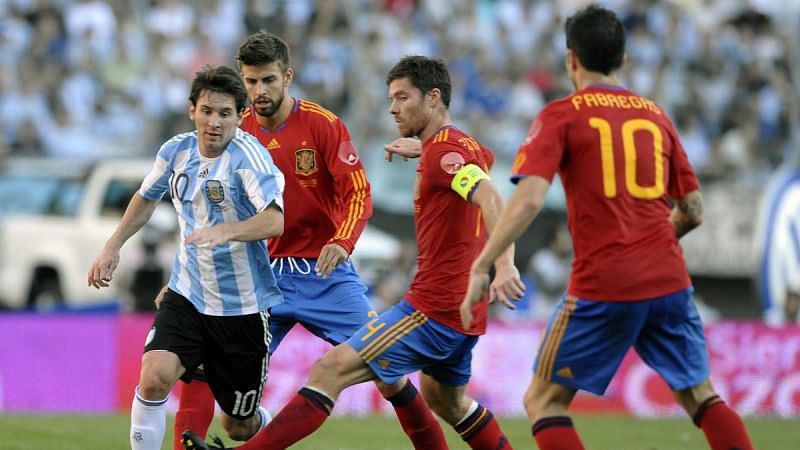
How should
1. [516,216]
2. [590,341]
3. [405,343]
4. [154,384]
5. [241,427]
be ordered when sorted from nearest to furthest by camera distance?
[516,216] → [590,341] → [154,384] → [405,343] → [241,427]

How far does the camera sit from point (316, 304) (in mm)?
8250

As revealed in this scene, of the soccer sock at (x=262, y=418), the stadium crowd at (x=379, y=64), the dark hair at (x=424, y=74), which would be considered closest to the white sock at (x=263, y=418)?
the soccer sock at (x=262, y=418)

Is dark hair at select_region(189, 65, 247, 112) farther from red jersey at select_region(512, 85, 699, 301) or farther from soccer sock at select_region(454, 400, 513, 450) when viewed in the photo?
soccer sock at select_region(454, 400, 513, 450)

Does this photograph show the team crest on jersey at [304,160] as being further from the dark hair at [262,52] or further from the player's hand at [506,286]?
the player's hand at [506,286]

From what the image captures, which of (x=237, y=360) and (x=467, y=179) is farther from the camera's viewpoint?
(x=237, y=360)

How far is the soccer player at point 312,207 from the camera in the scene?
808cm

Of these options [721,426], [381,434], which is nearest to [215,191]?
[721,426]

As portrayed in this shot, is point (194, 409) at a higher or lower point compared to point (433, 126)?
lower

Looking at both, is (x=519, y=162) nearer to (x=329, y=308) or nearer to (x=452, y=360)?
(x=452, y=360)

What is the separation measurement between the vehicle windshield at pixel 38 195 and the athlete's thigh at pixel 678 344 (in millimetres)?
13389

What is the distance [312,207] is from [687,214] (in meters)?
2.45

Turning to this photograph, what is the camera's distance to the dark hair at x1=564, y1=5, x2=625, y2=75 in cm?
647

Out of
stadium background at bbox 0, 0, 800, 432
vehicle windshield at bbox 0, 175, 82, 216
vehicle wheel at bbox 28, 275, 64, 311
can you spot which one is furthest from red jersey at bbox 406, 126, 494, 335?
vehicle wheel at bbox 28, 275, 64, 311

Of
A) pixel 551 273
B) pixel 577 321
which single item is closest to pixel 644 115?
pixel 577 321
